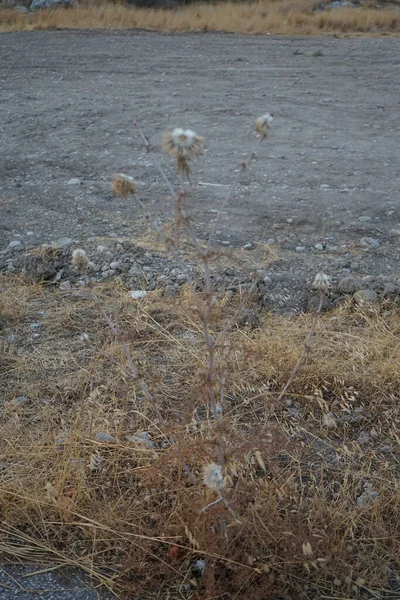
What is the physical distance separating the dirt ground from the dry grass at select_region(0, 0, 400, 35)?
7.18 feet

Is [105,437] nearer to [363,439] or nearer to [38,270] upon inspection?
[363,439]

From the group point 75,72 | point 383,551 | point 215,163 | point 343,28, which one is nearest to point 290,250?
point 215,163

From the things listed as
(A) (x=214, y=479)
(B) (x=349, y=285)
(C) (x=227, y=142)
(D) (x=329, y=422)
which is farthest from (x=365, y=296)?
(C) (x=227, y=142)

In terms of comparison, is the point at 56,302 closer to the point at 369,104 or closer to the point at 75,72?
the point at 369,104

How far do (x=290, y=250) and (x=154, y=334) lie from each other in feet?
3.88

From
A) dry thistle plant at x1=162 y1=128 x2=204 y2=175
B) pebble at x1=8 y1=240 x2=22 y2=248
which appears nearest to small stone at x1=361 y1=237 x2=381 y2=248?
pebble at x1=8 y1=240 x2=22 y2=248

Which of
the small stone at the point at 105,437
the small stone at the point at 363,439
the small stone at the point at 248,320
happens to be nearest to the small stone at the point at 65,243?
the small stone at the point at 248,320

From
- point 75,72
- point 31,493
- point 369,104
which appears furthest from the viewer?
point 75,72

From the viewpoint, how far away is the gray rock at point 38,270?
3.66 metres

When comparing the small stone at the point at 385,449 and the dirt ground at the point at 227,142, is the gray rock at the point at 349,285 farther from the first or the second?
the small stone at the point at 385,449

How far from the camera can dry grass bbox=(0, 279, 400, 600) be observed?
2053 millimetres

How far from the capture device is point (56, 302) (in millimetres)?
3467

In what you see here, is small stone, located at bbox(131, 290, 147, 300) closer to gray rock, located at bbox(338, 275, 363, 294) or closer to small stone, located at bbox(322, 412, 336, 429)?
gray rock, located at bbox(338, 275, 363, 294)

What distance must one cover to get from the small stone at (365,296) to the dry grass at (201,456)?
0.19 ft
